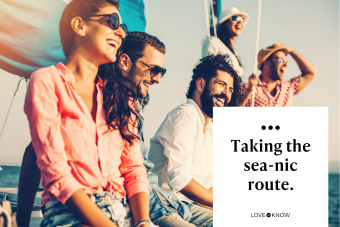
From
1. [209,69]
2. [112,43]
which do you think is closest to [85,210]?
[112,43]

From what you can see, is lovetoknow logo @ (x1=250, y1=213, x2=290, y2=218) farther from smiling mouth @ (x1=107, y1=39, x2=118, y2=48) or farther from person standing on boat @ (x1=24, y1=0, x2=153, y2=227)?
A: smiling mouth @ (x1=107, y1=39, x2=118, y2=48)

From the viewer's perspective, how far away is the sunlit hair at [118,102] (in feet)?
5.31

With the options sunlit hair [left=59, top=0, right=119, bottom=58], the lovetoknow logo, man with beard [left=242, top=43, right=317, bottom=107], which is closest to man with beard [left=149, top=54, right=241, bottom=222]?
the lovetoknow logo

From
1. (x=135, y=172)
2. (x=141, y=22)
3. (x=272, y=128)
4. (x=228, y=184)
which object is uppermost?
(x=141, y=22)

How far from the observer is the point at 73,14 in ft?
5.24

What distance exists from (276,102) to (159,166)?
236 cm

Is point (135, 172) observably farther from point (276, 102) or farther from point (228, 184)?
point (276, 102)

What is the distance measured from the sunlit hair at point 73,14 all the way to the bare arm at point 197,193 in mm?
1159

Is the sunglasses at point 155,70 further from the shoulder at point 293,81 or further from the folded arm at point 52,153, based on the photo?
the shoulder at point 293,81

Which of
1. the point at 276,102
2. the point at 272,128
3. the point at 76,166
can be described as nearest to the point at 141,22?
the point at 276,102

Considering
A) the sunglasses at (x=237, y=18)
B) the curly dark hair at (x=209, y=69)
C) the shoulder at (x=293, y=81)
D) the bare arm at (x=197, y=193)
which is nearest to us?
the bare arm at (x=197, y=193)

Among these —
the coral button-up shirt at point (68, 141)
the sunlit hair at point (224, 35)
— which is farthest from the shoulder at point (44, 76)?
the sunlit hair at point (224, 35)

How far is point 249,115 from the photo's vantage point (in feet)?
7.95

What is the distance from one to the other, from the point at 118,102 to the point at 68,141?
A: 373mm
